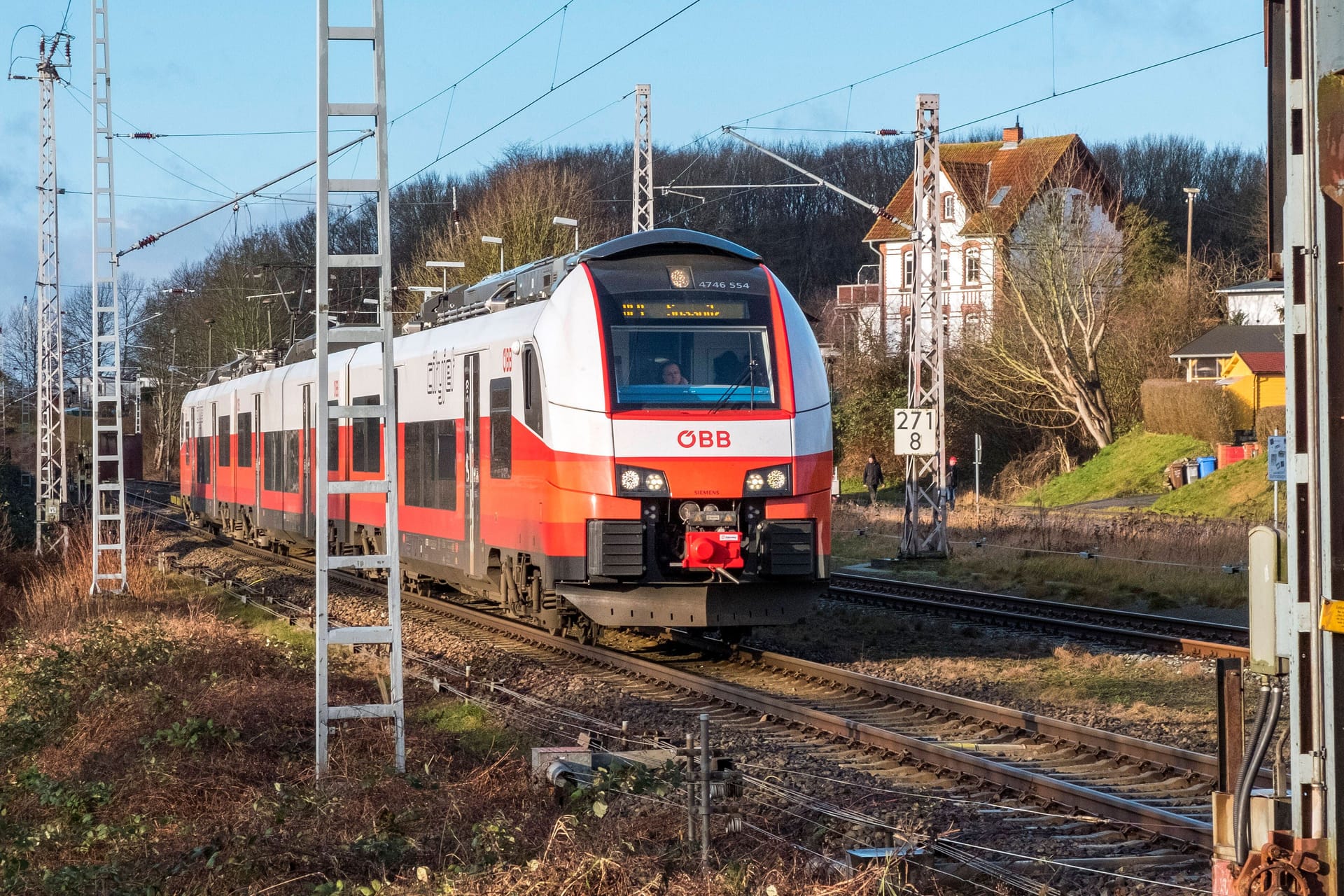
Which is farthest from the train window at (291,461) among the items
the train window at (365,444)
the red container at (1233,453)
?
the red container at (1233,453)

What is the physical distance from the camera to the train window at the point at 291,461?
25047 mm

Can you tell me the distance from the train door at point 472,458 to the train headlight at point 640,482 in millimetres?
2992

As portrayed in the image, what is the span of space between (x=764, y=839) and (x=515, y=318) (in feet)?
26.9

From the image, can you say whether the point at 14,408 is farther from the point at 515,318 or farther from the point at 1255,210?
the point at 515,318

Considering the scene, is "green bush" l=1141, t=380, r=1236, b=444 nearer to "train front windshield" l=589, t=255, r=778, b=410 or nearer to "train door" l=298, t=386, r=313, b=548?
"train door" l=298, t=386, r=313, b=548

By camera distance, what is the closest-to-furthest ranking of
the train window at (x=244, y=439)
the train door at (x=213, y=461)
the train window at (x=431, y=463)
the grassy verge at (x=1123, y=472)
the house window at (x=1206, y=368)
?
the train window at (x=431, y=463) < the train window at (x=244, y=439) < the train door at (x=213, y=461) < the grassy verge at (x=1123, y=472) < the house window at (x=1206, y=368)

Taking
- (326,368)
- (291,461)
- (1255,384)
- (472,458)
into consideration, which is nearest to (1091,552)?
(472,458)

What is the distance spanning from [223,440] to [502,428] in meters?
20.2

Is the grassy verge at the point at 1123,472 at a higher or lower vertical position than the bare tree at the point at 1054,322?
lower

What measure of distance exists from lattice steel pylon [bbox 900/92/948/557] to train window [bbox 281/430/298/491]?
9.76 m

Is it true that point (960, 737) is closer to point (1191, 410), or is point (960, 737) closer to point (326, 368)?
point (326, 368)

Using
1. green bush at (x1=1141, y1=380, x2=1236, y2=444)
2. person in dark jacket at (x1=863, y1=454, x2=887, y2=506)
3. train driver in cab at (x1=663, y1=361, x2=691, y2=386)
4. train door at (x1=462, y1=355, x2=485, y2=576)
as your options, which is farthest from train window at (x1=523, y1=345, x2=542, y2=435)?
green bush at (x1=1141, y1=380, x2=1236, y2=444)

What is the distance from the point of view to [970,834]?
25.1 ft

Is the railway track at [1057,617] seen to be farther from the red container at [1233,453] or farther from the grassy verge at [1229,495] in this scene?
the red container at [1233,453]
